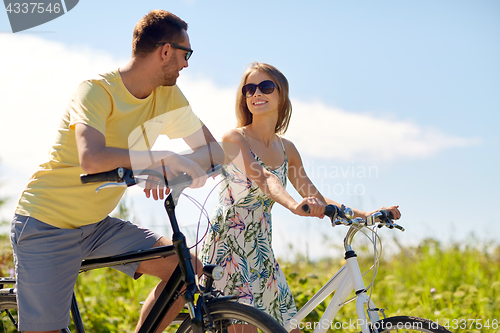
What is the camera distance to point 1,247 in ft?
15.0

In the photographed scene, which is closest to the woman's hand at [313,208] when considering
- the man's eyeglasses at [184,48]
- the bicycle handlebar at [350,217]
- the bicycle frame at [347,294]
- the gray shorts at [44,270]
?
the bicycle handlebar at [350,217]

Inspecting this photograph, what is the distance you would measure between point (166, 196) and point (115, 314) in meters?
2.74

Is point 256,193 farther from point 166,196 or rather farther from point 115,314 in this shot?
point 115,314

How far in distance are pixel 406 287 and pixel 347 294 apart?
3.47 meters

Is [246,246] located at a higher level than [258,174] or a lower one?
lower

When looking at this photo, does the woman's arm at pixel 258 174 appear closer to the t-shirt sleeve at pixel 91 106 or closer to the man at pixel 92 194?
the man at pixel 92 194

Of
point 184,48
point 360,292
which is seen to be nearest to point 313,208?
point 360,292

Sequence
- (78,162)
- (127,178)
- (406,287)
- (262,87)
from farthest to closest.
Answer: (406,287) → (262,87) → (78,162) → (127,178)

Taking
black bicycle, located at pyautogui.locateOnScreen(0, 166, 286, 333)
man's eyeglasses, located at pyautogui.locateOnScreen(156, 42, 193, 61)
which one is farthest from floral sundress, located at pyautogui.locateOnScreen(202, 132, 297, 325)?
man's eyeglasses, located at pyautogui.locateOnScreen(156, 42, 193, 61)

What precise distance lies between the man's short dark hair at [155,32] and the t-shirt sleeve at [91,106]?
0.31 meters

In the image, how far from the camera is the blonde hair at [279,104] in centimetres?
298

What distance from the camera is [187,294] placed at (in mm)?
1975

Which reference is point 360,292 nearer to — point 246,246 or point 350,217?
point 350,217

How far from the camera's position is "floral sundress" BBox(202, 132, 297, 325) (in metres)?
2.70
